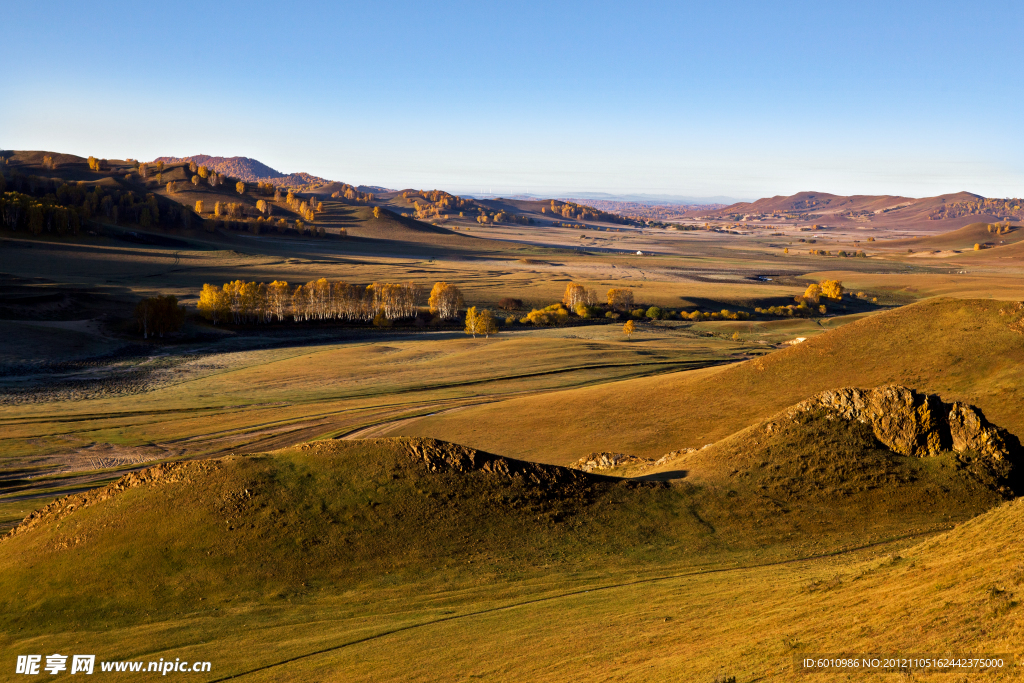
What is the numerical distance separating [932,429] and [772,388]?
1738 cm

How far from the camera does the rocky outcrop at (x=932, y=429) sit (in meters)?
33.3

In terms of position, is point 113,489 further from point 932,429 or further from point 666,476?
point 932,429

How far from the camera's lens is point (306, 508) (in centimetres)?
2634

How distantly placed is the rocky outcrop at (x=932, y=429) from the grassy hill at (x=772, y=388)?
9289 millimetres

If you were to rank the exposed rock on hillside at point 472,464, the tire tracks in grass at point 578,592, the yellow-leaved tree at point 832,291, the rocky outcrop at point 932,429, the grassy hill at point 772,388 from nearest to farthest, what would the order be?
1. the tire tracks in grass at point 578,592
2. the exposed rock on hillside at point 472,464
3. the rocky outcrop at point 932,429
4. the grassy hill at point 772,388
5. the yellow-leaved tree at point 832,291

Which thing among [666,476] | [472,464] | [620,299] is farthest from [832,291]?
[472,464]

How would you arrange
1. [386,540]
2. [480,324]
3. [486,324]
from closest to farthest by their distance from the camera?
1. [386,540]
2. [480,324]
3. [486,324]

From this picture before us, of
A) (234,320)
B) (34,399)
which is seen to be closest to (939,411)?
(34,399)

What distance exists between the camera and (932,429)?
33781mm

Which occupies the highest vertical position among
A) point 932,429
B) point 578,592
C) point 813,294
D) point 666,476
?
point 813,294

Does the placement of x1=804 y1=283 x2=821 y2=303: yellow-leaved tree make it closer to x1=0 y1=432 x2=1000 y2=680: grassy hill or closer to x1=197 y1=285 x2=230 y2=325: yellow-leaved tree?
x1=197 y1=285 x2=230 y2=325: yellow-leaved tree

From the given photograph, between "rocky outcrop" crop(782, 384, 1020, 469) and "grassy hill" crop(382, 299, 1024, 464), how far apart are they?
929 centimetres

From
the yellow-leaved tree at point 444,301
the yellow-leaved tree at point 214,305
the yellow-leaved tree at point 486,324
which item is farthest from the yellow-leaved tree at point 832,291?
the yellow-leaved tree at point 214,305

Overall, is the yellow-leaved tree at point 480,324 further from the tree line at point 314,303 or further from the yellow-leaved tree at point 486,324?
the tree line at point 314,303
